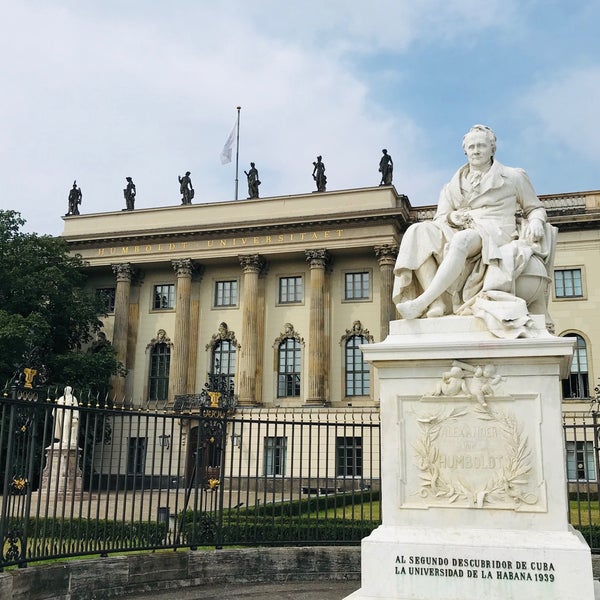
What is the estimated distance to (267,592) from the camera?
7.91 metres

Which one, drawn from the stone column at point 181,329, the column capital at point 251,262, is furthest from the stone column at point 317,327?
the stone column at point 181,329

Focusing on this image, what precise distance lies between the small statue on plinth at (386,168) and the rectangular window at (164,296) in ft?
47.1

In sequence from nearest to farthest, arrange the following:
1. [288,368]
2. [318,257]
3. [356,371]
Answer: [356,371]
[318,257]
[288,368]

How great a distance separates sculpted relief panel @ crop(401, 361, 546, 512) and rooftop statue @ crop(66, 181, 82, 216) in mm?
43466

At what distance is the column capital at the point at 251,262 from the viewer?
41125 millimetres

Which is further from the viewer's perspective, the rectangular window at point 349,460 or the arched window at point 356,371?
the arched window at point 356,371

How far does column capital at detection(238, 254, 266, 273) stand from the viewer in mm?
41125

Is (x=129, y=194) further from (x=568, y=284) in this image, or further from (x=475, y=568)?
(x=475, y=568)

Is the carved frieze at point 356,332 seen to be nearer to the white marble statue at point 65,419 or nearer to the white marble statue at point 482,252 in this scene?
the white marble statue at point 65,419

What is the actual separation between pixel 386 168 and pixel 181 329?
1519 cm

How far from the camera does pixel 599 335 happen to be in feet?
123

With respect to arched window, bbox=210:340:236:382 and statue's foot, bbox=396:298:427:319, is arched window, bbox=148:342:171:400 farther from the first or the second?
statue's foot, bbox=396:298:427:319

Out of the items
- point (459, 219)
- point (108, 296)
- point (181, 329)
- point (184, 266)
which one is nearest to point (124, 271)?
point (108, 296)

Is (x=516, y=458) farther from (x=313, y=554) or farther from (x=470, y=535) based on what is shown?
(x=313, y=554)
